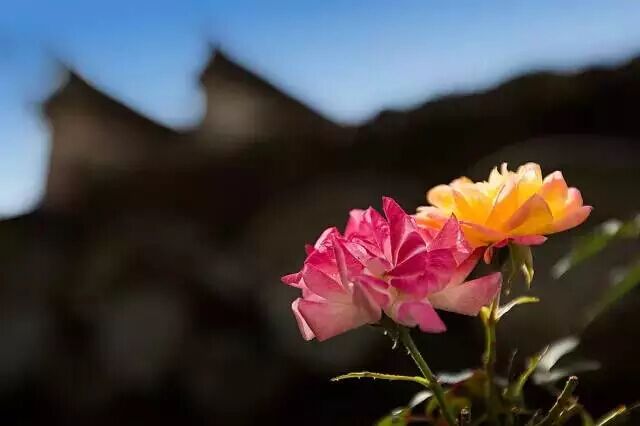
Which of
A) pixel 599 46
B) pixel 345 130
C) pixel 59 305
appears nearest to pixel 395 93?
pixel 345 130

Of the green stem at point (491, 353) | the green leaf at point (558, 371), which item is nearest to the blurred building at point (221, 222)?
the green leaf at point (558, 371)

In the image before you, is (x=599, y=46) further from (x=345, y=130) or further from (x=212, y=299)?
(x=212, y=299)

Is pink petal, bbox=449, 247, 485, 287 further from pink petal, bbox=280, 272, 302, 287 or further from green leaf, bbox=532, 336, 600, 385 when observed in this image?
green leaf, bbox=532, 336, 600, 385

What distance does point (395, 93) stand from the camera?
956 millimetres

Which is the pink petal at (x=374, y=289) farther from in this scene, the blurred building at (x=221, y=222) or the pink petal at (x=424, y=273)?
the blurred building at (x=221, y=222)

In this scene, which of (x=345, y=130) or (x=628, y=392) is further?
(x=345, y=130)

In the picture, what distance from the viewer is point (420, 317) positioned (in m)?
0.27

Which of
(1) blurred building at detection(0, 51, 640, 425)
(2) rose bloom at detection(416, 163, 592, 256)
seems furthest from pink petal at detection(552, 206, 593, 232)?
(1) blurred building at detection(0, 51, 640, 425)

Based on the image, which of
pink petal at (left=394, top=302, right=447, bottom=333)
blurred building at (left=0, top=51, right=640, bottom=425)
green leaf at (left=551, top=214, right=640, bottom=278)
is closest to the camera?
pink petal at (left=394, top=302, right=447, bottom=333)

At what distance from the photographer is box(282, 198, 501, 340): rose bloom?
271 mm

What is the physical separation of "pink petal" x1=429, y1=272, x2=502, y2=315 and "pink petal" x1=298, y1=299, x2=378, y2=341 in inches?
1.1

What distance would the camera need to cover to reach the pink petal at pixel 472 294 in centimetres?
28

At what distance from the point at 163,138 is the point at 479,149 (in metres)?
0.39

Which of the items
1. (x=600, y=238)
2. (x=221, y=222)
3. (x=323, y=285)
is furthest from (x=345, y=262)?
(x=221, y=222)
